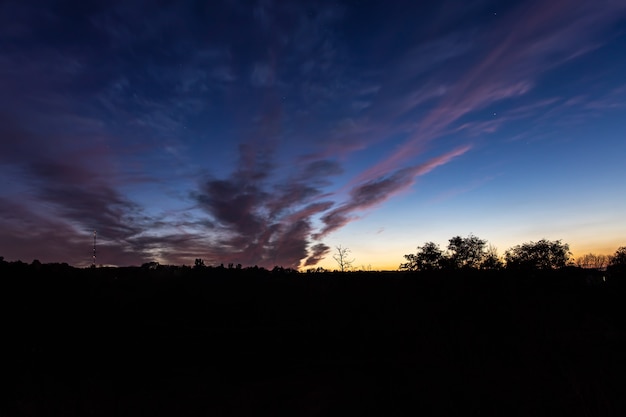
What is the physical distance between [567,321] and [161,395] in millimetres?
19811

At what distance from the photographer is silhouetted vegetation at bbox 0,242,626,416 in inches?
399

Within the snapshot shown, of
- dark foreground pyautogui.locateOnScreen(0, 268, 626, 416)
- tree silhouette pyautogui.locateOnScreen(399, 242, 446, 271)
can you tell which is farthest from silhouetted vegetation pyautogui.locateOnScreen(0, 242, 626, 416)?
tree silhouette pyautogui.locateOnScreen(399, 242, 446, 271)

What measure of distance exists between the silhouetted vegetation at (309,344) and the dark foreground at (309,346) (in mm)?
73

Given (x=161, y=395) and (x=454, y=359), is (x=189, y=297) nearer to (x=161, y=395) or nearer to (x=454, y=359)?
(x=161, y=395)

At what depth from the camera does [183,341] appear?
16281 mm

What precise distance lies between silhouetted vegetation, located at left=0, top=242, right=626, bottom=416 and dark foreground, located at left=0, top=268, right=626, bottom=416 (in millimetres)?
73

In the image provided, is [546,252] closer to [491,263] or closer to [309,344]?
[491,263]

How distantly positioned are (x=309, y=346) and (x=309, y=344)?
0.19m

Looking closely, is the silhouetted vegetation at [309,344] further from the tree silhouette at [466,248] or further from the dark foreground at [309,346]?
the tree silhouette at [466,248]

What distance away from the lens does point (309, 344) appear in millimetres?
16438

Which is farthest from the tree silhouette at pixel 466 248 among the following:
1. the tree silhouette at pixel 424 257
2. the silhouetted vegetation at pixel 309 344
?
the silhouetted vegetation at pixel 309 344

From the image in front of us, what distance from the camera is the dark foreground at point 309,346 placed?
397 inches

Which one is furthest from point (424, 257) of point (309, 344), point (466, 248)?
point (309, 344)

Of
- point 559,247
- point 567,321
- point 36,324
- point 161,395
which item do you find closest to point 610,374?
point 567,321
